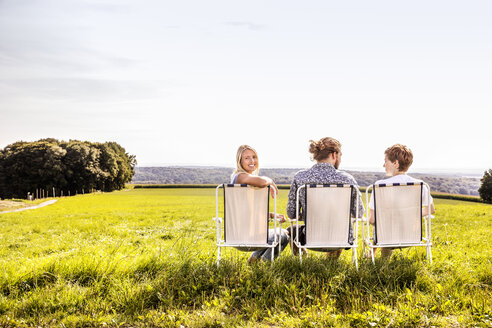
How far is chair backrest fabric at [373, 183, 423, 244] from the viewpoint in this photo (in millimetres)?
5344

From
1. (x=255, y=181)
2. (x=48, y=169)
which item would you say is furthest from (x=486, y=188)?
(x=48, y=169)

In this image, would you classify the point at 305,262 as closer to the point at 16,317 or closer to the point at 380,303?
the point at 380,303

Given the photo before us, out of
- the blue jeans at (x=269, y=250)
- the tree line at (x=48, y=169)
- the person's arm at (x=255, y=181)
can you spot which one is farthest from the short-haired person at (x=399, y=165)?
the tree line at (x=48, y=169)

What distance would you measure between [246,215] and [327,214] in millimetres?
1067

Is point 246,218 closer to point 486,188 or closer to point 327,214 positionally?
point 327,214

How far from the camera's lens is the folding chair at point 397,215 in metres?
5.34

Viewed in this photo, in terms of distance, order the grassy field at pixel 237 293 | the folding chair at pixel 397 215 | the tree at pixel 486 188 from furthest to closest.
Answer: the tree at pixel 486 188 → the folding chair at pixel 397 215 → the grassy field at pixel 237 293

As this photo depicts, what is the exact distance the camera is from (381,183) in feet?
17.5

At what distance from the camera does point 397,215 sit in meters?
5.45

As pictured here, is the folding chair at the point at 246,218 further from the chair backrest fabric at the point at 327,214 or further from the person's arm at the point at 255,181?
the chair backrest fabric at the point at 327,214

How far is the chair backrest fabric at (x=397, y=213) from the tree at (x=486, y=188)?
65895mm

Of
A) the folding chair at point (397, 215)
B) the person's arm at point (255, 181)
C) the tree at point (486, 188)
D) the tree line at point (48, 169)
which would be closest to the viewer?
the person's arm at point (255, 181)

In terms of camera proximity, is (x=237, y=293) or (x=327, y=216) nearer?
(x=237, y=293)

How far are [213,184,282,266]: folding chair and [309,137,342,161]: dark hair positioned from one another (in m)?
0.89
